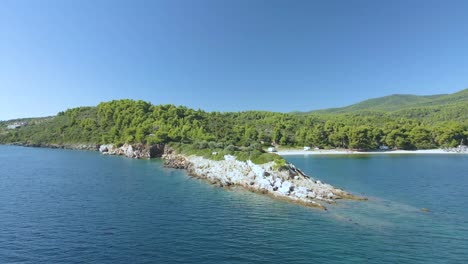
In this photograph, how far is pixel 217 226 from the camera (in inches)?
1189

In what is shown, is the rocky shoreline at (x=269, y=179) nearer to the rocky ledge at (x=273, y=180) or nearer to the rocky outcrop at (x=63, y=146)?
the rocky ledge at (x=273, y=180)

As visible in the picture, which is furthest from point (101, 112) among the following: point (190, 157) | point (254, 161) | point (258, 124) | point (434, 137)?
point (434, 137)

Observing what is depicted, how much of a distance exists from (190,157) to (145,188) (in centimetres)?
3229

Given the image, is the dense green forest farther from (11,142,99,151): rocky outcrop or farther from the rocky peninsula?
the rocky peninsula

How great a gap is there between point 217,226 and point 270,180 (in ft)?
62.3

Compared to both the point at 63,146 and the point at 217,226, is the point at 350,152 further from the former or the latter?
the point at 63,146

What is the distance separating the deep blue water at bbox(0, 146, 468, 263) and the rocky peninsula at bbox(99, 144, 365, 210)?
8.58ft

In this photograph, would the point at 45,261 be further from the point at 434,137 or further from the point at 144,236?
the point at 434,137

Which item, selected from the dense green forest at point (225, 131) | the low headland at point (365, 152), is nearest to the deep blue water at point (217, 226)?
the dense green forest at point (225, 131)

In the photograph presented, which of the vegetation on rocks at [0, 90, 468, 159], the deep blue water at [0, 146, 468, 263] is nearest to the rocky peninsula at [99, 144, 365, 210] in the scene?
the deep blue water at [0, 146, 468, 263]

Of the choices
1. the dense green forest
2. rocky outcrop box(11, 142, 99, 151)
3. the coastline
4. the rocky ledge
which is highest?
the dense green forest

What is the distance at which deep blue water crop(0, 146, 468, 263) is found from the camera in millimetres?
23344

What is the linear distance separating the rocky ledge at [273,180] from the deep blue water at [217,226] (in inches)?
106

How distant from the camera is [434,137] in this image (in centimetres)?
14988
